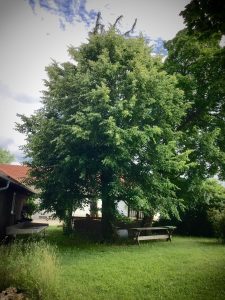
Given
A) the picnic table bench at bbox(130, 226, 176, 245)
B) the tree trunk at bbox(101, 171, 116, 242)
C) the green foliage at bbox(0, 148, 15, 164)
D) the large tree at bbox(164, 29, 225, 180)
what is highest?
the green foliage at bbox(0, 148, 15, 164)

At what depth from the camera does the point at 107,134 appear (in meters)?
14.6

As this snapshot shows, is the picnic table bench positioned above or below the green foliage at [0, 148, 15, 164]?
below

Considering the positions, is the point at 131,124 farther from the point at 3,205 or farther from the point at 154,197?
the point at 3,205

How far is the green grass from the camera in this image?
7477 mm

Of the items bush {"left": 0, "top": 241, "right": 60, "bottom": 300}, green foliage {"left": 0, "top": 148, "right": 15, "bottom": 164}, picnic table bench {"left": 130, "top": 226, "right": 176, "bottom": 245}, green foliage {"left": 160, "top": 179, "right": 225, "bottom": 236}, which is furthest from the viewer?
green foliage {"left": 0, "top": 148, "right": 15, "bottom": 164}

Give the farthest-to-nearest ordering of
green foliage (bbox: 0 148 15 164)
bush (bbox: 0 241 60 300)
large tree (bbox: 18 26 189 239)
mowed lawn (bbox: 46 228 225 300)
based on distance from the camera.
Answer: green foliage (bbox: 0 148 15 164) → large tree (bbox: 18 26 189 239) → mowed lawn (bbox: 46 228 225 300) → bush (bbox: 0 241 60 300)

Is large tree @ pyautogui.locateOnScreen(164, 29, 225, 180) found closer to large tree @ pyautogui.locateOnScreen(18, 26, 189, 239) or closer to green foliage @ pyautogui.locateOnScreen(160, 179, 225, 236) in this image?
green foliage @ pyautogui.locateOnScreen(160, 179, 225, 236)

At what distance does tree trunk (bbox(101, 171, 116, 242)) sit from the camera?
15.7 m

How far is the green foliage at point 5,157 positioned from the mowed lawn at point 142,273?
230 feet

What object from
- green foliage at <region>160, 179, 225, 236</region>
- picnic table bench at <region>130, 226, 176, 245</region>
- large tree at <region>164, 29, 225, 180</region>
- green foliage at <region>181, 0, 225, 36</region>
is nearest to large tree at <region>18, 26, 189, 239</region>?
picnic table bench at <region>130, 226, 176, 245</region>

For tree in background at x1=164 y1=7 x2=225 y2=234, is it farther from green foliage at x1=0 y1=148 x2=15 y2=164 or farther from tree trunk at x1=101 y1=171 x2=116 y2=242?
green foliage at x1=0 y1=148 x2=15 y2=164

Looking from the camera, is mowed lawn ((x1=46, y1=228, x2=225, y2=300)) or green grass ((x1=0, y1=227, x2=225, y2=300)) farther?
mowed lawn ((x1=46, y1=228, x2=225, y2=300))

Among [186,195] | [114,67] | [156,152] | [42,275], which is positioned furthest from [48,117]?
[42,275]

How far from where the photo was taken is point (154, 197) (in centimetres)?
1622
